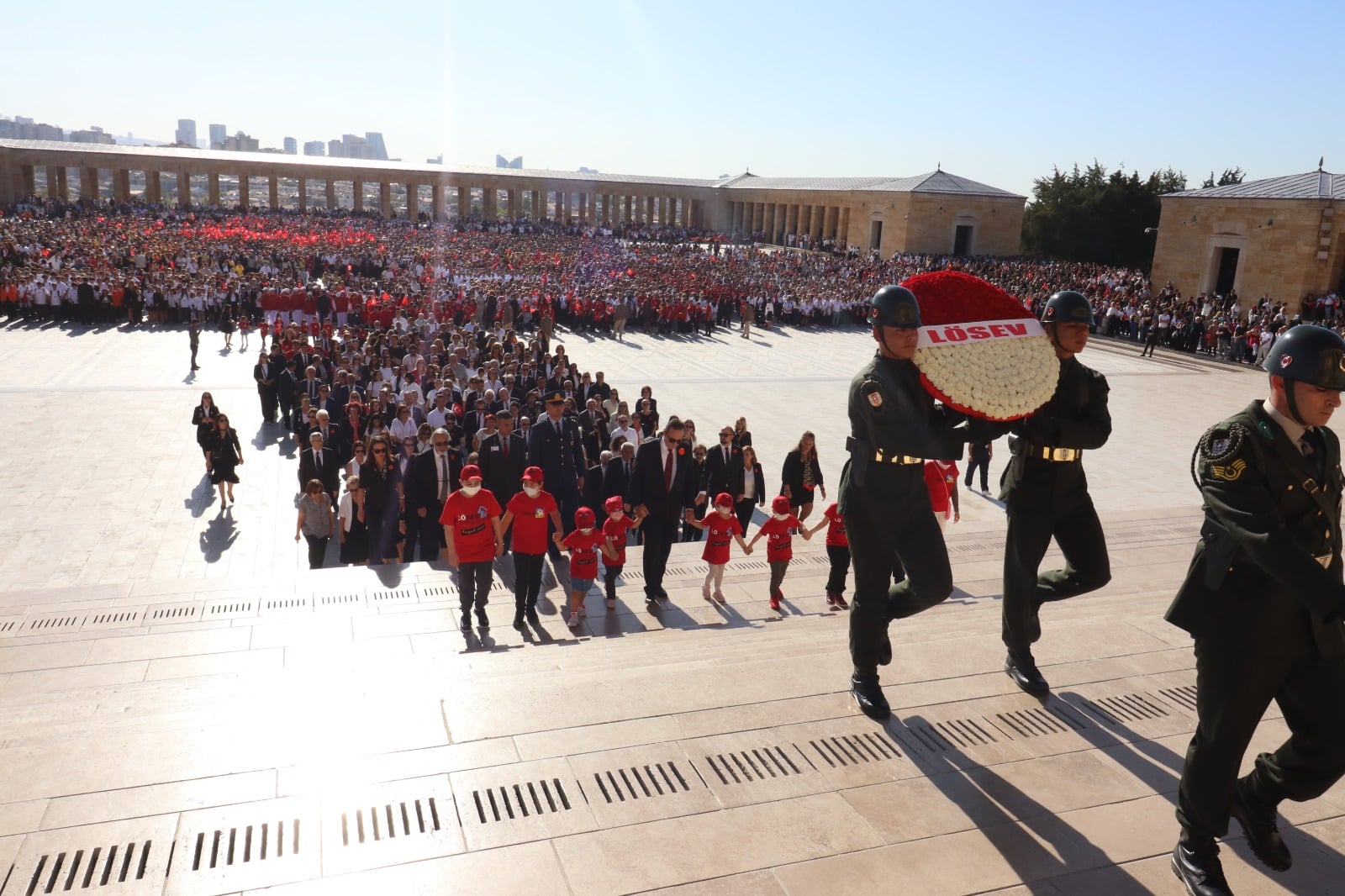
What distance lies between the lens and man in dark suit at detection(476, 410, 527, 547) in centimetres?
845

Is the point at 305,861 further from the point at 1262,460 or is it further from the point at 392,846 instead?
the point at 1262,460

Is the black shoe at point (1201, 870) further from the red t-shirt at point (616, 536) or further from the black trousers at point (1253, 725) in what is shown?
the red t-shirt at point (616, 536)

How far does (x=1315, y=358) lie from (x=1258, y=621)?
0.80 metres

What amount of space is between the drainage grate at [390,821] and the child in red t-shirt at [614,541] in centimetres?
389

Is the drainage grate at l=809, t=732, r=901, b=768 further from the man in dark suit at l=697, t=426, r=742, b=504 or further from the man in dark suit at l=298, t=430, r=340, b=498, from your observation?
the man in dark suit at l=298, t=430, r=340, b=498

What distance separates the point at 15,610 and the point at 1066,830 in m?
6.97

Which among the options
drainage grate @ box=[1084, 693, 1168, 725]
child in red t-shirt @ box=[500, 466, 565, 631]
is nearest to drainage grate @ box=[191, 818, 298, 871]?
Answer: drainage grate @ box=[1084, 693, 1168, 725]

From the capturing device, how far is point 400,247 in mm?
38812

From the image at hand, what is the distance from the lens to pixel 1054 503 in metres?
4.00

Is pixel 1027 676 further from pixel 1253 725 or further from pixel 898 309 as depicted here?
pixel 898 309

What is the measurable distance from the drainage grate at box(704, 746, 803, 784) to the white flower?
150cm

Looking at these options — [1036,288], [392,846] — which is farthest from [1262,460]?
[1036,288]

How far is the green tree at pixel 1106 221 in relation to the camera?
46.7 meters

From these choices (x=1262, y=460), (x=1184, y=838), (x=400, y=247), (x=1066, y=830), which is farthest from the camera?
(x=400, y=247)
